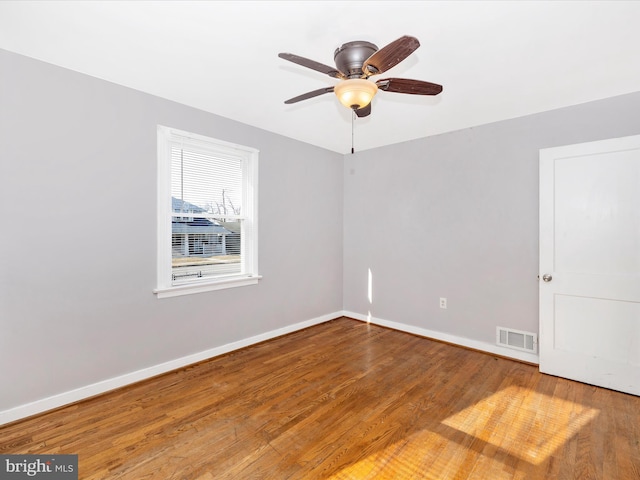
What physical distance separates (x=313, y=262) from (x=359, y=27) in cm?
297

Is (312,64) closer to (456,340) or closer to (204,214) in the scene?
(204,214)

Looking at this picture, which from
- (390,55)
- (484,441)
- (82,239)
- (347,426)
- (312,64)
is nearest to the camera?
(390,55)

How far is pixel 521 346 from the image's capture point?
3.18m

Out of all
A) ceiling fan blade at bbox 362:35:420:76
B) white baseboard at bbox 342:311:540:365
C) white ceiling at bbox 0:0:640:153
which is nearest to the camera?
ceiling fan blade at bbox 362:35:420:76

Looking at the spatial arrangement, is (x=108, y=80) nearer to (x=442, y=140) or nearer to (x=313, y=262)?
(x=313, y=262)

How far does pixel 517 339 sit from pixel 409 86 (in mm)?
2803

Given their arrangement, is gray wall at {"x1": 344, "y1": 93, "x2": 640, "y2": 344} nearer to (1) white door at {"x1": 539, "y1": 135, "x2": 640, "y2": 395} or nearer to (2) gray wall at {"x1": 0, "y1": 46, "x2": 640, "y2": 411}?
(2) gray wall at {"x1": 0, "y1": 46, "x2": 640, "y2": 411}

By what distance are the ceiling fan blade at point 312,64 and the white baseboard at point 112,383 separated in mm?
2757

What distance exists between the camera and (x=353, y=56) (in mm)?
1840

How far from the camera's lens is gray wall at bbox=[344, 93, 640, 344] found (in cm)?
310

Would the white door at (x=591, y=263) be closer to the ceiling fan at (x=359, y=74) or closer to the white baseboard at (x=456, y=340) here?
the white baseboard at (x=456, y=340)

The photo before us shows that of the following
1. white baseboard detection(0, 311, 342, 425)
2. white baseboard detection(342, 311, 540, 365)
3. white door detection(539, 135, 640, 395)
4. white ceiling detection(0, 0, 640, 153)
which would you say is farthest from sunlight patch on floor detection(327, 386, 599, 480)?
white ceiling detection(0, 0, 640, 153)

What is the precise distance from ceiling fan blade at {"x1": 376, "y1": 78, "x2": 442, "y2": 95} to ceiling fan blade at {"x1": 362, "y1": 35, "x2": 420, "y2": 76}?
10 cm

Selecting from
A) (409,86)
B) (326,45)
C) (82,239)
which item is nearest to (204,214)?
(82,239)
